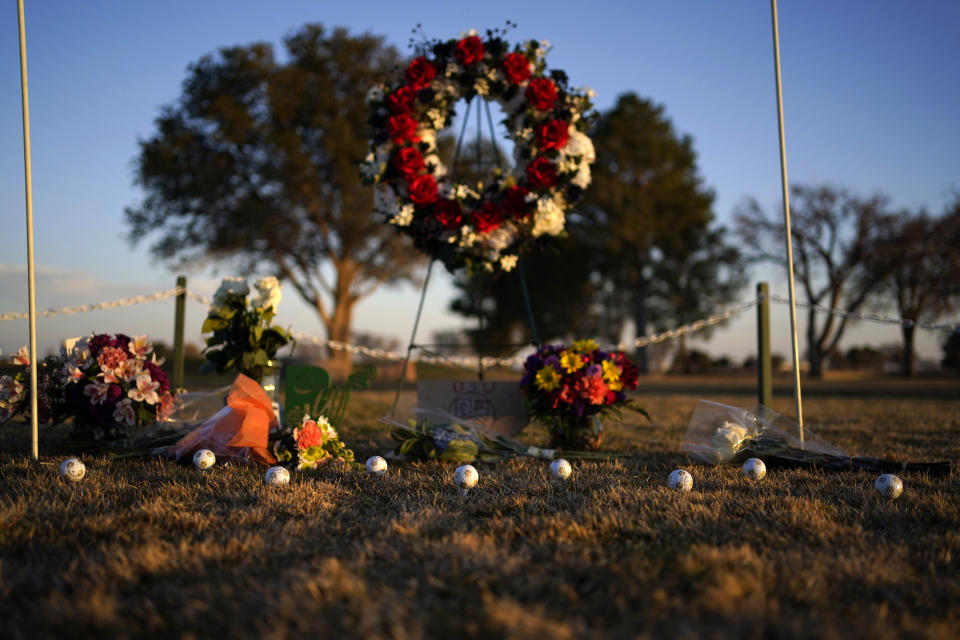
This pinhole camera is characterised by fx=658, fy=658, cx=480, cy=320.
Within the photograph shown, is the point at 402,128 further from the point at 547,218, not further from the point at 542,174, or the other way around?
the point at 547,218

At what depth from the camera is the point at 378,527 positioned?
278cm

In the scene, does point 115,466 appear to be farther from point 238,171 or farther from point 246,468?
point 238,171

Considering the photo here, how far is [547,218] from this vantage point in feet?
20.6

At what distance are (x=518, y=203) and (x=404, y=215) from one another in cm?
110

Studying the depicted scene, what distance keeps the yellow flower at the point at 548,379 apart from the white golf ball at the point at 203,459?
2.48 m

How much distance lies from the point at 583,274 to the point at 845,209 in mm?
11214

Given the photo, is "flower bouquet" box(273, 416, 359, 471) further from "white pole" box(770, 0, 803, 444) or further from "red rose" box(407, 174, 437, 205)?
"white pole" box(770, 0, 803, 444)

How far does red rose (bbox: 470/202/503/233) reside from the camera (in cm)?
Result: 622

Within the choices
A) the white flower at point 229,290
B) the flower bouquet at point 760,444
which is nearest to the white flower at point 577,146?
the flower bouquet at point 760,444

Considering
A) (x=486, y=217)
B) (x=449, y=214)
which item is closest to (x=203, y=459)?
(x=449, y=214)

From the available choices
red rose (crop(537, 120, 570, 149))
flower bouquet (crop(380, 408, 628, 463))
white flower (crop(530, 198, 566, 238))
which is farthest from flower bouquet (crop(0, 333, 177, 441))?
red rose (crop(537, 120, 570, 149))

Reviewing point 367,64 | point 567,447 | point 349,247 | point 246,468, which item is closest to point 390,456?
point 246,468

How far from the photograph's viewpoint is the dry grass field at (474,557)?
5.97 feet

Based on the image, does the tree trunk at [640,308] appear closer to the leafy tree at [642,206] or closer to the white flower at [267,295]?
the leafy tree at [642,206]
